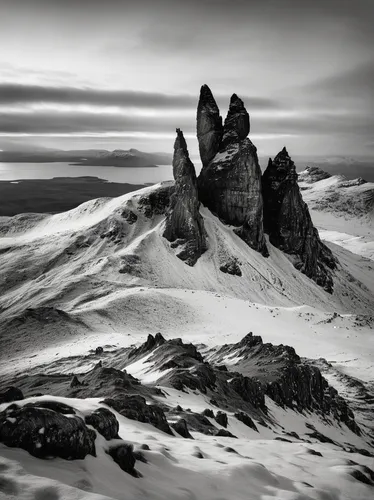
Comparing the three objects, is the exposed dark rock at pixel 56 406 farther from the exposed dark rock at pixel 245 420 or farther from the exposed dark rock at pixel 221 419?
the exposed dark rock at pixel 245 420

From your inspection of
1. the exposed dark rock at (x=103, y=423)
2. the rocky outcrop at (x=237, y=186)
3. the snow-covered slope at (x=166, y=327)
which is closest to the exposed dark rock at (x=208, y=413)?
the snow-covered slope at (x=166, y=327)

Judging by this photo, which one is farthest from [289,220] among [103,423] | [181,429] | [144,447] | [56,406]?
[56,406]

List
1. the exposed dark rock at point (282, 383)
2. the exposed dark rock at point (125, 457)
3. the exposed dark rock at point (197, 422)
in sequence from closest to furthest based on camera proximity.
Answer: the exposed dark rock at point (125, 457)
the exposed dark rock at point (197, 422)
the exposed dark rock at point (282, 383)

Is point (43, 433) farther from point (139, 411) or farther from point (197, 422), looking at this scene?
point (197, 422)

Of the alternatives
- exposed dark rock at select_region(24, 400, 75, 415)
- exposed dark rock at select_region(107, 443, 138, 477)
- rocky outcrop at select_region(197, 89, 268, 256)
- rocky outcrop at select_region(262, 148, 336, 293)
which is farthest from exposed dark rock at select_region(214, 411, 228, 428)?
rocky outcrop at select_region(262, 148, 336, 293)

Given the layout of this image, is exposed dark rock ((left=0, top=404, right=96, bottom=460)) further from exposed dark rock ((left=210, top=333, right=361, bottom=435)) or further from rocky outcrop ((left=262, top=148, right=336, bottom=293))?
rocky outcrop ((left=262, top=148, right=336, bottom=293))
